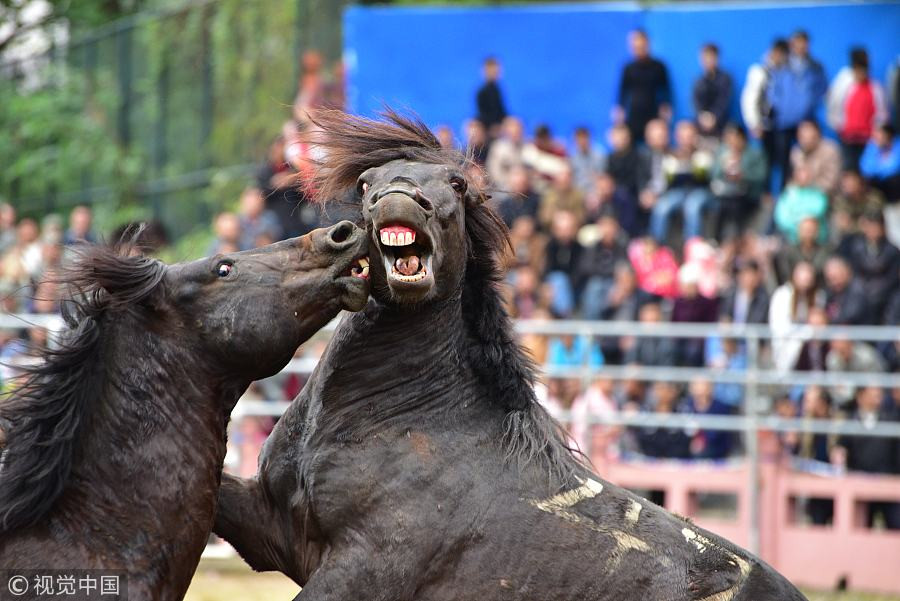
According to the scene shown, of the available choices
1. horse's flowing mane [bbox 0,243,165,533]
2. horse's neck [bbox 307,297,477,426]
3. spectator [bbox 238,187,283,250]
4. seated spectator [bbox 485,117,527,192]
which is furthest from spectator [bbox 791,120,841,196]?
horse's flowing mane [bbox 0,243,165,533]

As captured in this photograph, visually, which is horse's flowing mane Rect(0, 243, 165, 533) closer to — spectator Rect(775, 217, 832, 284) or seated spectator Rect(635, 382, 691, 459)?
seated spectator Rect(635, 382, 691, 459)

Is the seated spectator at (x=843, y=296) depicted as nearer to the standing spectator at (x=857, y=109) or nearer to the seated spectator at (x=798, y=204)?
the seated spectator at (x=798, y=204)

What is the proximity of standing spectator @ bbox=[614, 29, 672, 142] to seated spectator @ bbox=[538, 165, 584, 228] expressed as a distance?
100 cm

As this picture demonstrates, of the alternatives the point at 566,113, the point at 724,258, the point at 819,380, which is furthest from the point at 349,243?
the point at 566,113

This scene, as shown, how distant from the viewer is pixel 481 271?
18.4 ft

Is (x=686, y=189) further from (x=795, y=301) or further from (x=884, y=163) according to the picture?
(x=795, y=301)

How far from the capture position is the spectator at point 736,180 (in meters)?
13.7

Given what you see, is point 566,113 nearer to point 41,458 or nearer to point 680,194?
point 680,194

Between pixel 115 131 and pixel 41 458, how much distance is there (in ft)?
A: 53.0

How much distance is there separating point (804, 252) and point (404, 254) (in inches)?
316

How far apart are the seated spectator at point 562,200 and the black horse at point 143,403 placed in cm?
905

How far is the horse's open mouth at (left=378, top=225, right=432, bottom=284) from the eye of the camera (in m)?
5.03

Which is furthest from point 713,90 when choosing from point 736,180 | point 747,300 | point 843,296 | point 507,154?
point 843,296

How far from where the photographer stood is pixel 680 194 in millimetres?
Result: 13812
